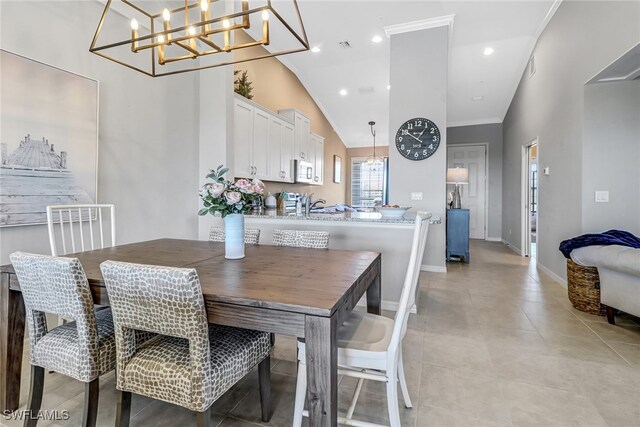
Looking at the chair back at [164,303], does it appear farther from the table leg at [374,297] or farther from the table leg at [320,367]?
the table leg at [374,297]

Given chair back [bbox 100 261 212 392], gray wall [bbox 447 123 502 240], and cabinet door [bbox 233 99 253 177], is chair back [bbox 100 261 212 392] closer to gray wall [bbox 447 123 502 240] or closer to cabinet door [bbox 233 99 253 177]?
Answer: cabinet door [bbox 233 99 253 177]

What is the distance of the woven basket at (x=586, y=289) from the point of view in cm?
286

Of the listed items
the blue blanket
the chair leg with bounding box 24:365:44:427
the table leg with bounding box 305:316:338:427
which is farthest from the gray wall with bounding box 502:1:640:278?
the chair leg with bounding box 24:365:44:427

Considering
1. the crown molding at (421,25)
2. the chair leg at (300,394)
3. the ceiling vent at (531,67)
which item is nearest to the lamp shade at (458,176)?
the ceiling vent at (531,67)

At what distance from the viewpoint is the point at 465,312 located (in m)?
3.02

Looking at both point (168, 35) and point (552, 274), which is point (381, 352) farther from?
point (552, 274)

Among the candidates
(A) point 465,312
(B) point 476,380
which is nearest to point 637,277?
(A) point 465,312

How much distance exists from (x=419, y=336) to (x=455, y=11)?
158 inches

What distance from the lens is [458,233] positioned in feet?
17.2

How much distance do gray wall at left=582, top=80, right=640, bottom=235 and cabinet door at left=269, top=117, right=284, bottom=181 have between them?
3.80 meters

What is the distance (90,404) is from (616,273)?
141 inches

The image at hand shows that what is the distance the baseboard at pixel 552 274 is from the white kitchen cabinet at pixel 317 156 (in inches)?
162

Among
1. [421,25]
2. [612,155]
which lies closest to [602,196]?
[612,155]

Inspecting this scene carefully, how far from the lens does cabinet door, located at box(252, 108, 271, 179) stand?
172 inches
